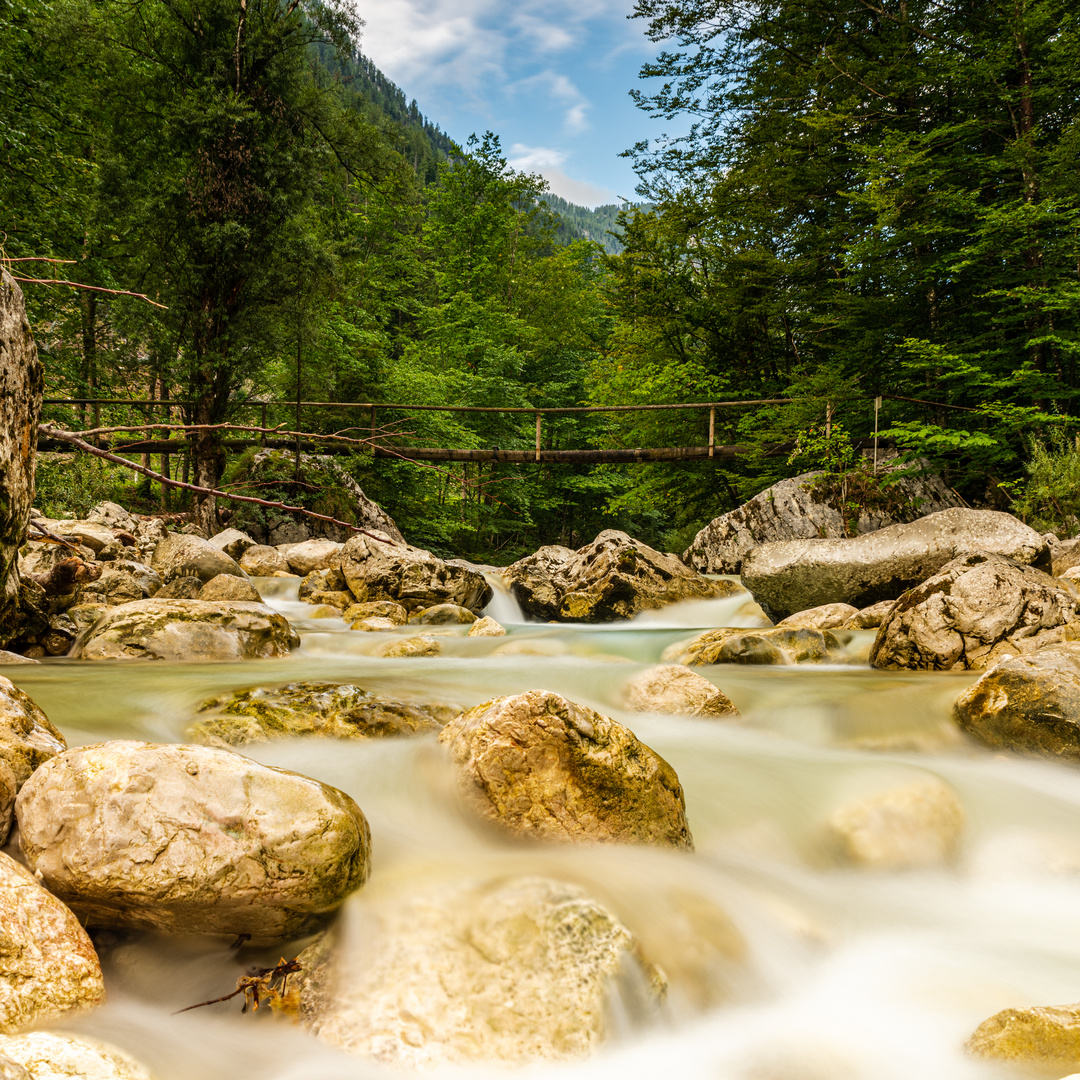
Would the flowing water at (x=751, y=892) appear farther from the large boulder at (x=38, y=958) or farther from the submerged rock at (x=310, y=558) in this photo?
the submerged rock at (x=310, y=558)

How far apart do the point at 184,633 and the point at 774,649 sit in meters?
5.13

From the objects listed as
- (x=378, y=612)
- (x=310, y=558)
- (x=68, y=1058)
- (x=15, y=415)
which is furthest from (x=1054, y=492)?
(x=310, y=558)

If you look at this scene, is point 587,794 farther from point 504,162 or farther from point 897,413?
point 504,162

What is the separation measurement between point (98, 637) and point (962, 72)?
1285 cm

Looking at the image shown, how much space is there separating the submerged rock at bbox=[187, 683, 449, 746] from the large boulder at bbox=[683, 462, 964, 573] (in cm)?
749

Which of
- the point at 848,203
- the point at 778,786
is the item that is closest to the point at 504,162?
the point at 848,203

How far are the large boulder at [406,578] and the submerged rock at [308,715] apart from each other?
19.8ft

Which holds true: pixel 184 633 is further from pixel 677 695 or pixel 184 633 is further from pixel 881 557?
pixel 881 557

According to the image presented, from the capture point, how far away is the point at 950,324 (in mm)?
11305

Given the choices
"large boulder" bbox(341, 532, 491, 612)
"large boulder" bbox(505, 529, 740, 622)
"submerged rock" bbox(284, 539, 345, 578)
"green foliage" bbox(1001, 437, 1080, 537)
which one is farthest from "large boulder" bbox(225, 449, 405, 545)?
"green foliage" bbox(1001, 437, 1080, 537)

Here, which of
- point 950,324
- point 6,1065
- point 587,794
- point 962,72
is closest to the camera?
point 6,1065

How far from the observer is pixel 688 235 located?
14.9 metres

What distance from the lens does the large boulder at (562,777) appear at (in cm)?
276

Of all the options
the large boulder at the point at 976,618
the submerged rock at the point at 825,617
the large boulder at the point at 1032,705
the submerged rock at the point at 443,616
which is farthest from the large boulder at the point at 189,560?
the large boulder at the point at 1032,705
